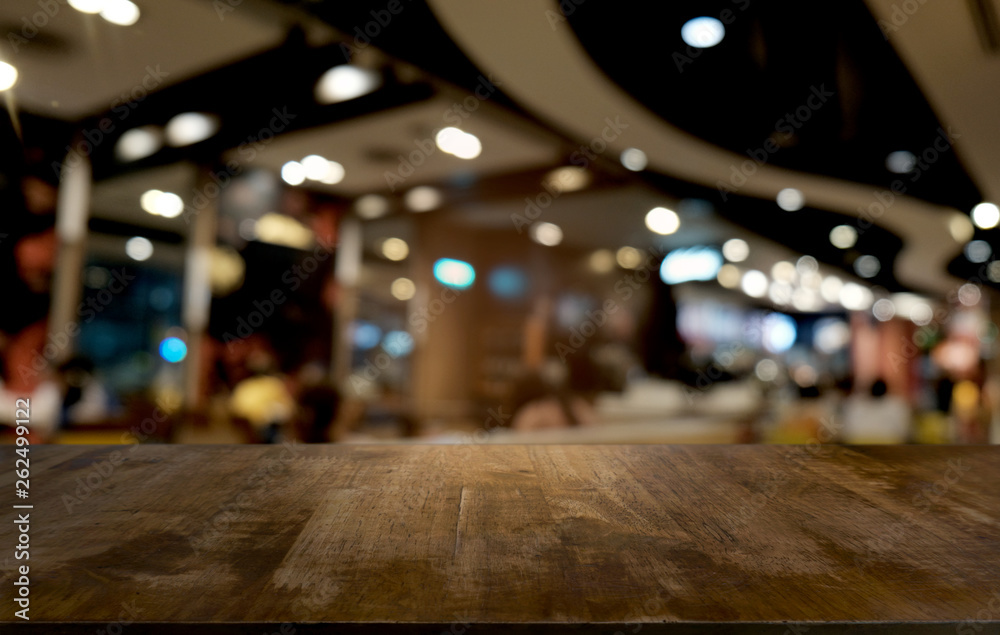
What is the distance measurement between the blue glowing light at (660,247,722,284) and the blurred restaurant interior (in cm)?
5

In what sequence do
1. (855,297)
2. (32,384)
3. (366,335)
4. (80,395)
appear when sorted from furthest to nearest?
1. (855,297)
2. (366,335)
3. (80,395)
4. (32,384)

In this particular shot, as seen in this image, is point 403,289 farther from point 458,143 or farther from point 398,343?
point 458,143

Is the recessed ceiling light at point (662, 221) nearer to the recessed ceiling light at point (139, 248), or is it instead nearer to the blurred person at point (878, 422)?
the blurred person at point (878, 422)

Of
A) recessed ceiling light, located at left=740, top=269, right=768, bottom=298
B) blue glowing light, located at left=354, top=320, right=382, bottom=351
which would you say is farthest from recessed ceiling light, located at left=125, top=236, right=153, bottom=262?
recessed ceiling light, located at left=740, top=269, right=768, bottom=298

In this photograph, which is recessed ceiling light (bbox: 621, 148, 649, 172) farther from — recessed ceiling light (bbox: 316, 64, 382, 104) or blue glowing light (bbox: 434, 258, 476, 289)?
blue glowing light (bbox: 434, 258, 476, 289)

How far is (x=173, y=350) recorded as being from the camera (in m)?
5.86

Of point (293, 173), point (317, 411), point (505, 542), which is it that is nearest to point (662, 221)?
point (293, 173)

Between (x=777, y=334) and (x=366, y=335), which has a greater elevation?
(x=777, y=334)

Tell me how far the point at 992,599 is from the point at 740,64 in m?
3.63

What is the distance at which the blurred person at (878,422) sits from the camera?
6.89 m

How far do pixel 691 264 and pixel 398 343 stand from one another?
4700mm

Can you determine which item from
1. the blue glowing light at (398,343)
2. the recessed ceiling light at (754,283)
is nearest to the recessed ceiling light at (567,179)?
the blue glowing light at (398,343)

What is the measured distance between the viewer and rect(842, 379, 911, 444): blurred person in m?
6.89

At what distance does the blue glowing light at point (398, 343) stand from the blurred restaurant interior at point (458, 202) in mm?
36
